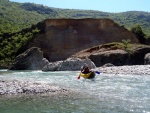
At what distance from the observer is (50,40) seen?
2653 inches

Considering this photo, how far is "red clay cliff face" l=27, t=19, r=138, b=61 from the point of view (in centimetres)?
6625

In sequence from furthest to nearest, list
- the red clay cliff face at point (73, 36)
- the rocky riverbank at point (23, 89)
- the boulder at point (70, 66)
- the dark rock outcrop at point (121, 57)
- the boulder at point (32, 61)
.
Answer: the red clay cliff face at point (73, 36) < the dark rock outcrop at point (121, 57) < the boulder at point (32, 61) < the boulder at point (70, 66) < the rocky riverbank at point (23, 89)

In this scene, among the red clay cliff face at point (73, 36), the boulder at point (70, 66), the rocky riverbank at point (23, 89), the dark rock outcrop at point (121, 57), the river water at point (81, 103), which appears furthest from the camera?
the red clay cliff face at point (73, 36)

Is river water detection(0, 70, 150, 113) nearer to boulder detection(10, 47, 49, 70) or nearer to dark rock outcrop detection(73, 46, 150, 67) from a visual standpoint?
boulder detection(10, 47, 49, 70)

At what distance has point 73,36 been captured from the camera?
227 feet

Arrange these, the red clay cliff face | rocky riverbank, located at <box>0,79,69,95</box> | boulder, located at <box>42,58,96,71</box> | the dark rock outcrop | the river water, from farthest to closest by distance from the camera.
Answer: the red clay cliff face < the dark rock outcrop < boulder, located at <box>42,58,96,71</box> < rocky riverbank, located at <box>0,79,69,95</box> < the river water

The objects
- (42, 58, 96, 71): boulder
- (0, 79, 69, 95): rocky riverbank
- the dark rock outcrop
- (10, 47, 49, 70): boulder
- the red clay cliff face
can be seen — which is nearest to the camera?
(0, 79, 69, 95): rocky riverbank

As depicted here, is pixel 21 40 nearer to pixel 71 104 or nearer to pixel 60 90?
pixel 60 90

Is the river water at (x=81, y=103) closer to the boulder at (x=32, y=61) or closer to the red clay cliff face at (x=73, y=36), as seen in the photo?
the boulder at (x=32, y=61)

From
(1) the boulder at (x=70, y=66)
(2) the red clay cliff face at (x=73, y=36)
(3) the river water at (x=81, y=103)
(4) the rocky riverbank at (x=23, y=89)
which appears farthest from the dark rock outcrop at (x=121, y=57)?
(3) the river water at (x=81, y=103)

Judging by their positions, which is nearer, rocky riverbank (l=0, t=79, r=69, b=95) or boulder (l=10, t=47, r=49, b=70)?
rocky riverbank (l=0, t=79, r=69, b=95)

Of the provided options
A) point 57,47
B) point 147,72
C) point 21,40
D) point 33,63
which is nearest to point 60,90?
point 147,72

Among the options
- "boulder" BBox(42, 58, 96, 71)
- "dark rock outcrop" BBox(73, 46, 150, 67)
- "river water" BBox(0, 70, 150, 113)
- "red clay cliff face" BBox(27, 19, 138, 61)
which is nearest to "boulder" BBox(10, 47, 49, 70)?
"boulder" BBox(42, 58, 96, 71)

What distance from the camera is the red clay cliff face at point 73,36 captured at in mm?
66250
